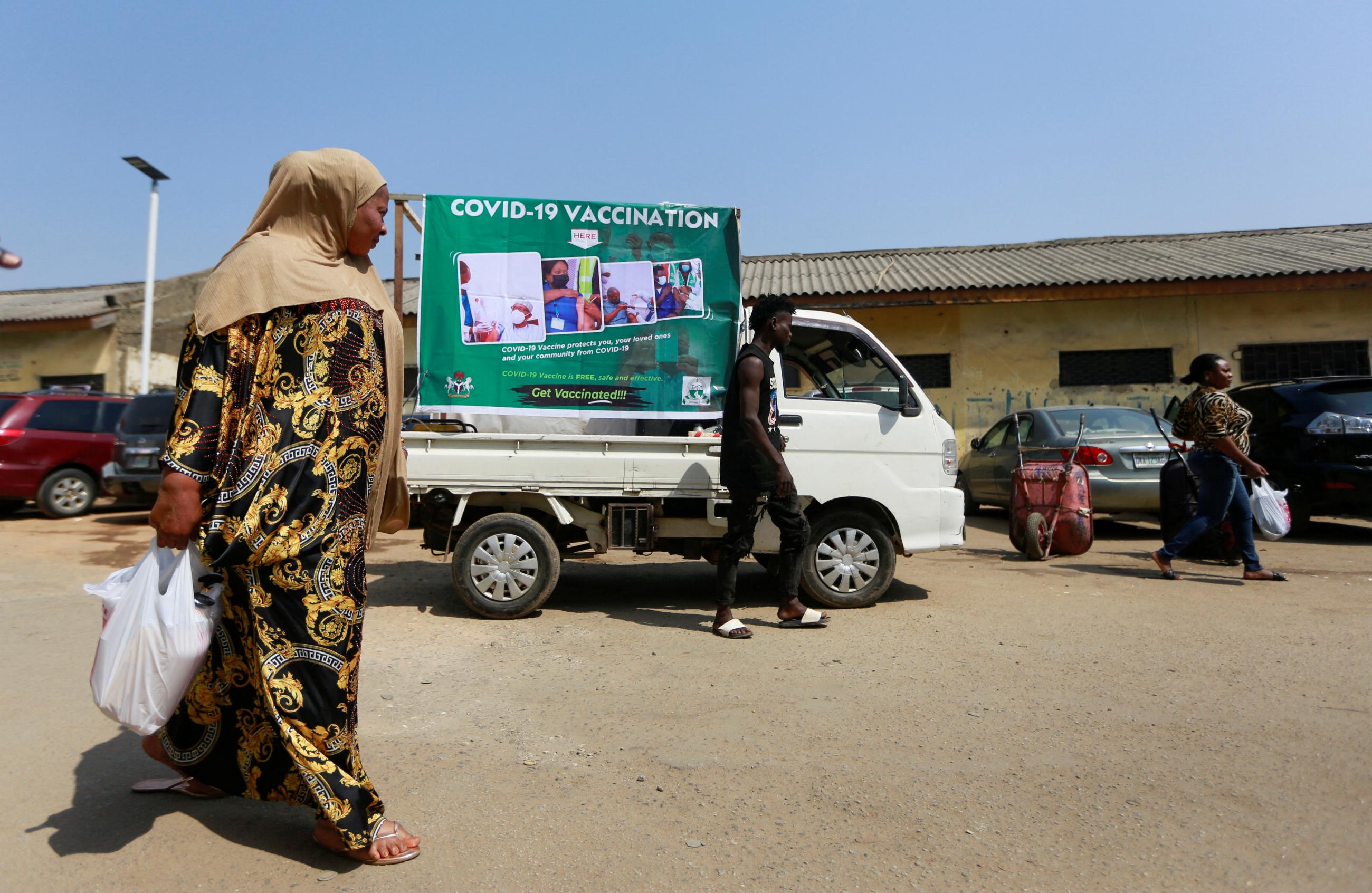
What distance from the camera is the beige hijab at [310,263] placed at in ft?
8.52

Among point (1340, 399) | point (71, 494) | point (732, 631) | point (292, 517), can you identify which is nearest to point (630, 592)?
point (732, 631)

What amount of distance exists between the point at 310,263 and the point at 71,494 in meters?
12.3

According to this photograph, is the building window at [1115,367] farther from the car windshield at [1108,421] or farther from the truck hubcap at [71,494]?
the truck hubcap at [71,494]

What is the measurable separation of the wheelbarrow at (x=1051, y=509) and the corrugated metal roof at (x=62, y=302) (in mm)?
18546

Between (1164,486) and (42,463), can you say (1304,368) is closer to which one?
(1164,486)

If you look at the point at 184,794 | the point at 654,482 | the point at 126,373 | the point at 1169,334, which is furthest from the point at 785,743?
the point at 126,373

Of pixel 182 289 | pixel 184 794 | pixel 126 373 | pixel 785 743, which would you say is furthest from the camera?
pixel 182 289

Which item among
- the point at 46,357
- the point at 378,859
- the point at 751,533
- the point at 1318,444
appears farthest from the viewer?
the point at 46,357

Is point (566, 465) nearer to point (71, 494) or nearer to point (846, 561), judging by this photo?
point (846, 561)

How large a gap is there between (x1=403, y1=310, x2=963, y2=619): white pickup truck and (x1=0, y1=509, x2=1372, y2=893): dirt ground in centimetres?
37

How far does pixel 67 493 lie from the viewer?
1262 centimetres

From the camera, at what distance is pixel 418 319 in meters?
5.96

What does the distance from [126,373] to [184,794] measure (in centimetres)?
2013

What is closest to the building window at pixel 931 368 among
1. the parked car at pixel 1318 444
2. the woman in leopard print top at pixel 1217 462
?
the parked car at pixel 1318 444
